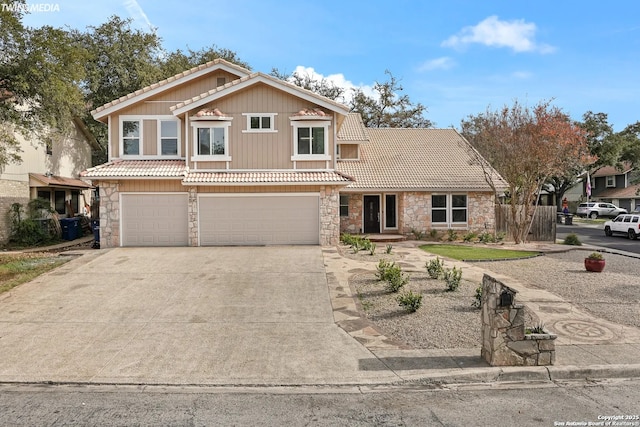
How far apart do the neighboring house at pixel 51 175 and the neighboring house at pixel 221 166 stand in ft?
12.9

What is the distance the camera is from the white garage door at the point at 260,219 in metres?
17.2

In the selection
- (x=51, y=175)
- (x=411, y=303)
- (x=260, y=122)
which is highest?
(x=260, y=122)

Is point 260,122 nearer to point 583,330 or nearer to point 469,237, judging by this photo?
point 469,237

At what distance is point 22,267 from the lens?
1331 cm

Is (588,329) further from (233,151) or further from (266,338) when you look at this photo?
(233,151)

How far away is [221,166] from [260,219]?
2690mm

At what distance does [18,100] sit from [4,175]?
832 centimetres


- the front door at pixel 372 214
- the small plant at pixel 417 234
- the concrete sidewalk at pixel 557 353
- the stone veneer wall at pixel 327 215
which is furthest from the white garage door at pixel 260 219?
the concrete sidewalk at pixel 557 353

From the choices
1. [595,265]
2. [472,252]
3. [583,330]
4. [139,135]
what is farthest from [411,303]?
[139,135]

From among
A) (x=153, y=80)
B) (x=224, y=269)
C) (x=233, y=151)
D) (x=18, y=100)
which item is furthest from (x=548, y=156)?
(x=153, y=80)

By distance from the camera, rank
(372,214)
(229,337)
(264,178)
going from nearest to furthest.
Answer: (229,337) < (264,178) < (372,214)

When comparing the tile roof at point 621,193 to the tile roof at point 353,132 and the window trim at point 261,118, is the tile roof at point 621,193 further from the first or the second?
the window trim at point 261,118

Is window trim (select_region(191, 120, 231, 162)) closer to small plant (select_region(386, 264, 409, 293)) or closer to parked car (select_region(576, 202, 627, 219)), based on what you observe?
small plant (select_region(386, 264, 409, 293))

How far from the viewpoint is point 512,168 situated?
20219 mm
